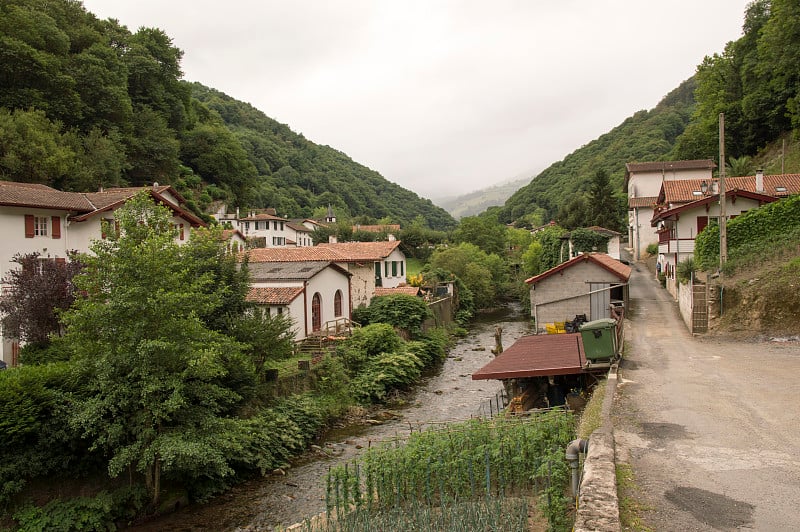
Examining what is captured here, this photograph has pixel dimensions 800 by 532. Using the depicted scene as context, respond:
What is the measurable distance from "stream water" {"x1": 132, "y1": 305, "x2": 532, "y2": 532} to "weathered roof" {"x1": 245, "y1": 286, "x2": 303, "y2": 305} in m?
8.00

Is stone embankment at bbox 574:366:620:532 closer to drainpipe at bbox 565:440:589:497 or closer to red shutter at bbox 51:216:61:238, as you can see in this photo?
drainpipe at bbox 565:440:589:497

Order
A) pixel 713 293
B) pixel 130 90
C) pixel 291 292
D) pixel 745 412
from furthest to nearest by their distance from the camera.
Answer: pixel 130 90, pixel 291 292, pixel 713 293, pixel 745 412

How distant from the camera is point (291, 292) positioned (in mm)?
27844

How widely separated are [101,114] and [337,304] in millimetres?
35151

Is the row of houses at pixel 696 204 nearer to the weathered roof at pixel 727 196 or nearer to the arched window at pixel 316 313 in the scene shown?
the weathered roof at pixel 727 196

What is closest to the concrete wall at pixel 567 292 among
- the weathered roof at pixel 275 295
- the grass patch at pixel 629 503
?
the weathered roof at pixel 275 295

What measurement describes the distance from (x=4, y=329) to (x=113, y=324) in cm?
808

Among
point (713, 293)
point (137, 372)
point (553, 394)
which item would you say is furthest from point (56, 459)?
point (713, 293)

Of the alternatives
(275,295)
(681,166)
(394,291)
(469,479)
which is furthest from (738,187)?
(469,479)

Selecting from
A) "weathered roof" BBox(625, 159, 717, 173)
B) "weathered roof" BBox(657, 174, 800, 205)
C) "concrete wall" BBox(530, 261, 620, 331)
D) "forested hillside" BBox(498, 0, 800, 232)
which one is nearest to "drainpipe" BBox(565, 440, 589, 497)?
"concrete wall" BBox(530, 261, 620, 331)

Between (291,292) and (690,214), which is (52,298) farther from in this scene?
(690,214)

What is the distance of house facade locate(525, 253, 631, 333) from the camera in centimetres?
2542

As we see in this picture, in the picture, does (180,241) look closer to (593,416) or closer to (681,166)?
(593,416)

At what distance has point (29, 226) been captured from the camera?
2358cm
